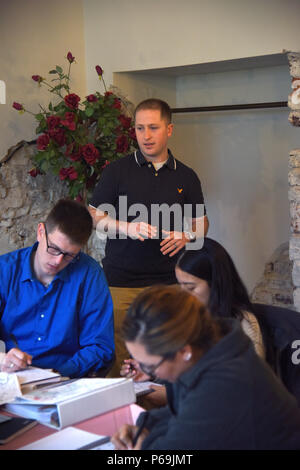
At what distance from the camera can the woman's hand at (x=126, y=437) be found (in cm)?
146

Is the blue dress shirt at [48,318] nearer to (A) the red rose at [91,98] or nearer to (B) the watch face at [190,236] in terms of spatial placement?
(B) the watch face at [190,236]

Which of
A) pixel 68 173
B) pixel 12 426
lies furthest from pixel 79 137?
pixel 12 426

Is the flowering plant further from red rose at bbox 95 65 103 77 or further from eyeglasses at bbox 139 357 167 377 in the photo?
eyeglasses at bbox 139 357 167 377

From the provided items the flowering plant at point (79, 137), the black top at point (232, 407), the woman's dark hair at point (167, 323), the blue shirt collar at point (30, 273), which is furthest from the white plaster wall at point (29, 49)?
the black top at point (232, 407)

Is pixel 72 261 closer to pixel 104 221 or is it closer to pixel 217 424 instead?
pixel 104 221

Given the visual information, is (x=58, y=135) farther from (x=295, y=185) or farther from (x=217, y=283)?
(x=217, y=283)

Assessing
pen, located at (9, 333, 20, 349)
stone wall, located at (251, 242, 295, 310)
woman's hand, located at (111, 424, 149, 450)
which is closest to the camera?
woman's hand, located at (111, 424, 149, 450)

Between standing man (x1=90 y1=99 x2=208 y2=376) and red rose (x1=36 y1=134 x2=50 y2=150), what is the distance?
620 millimetres

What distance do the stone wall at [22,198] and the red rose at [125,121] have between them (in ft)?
1.93

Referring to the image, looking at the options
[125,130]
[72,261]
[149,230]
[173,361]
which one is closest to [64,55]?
[125,130]

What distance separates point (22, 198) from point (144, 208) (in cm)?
110

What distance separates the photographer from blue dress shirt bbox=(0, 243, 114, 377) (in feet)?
7.11

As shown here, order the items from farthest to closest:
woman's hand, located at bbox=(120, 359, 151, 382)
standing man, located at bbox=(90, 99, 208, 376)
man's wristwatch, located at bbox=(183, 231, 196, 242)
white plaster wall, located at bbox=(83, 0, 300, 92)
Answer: white plaster wall, located at bbox=(83, 0, 300, 92) < standing man, located at bbox=(90, 99, 208, 376) < man's wristwatch, located at bbox=(183, 231, 196, 242) < woman's hand, located at bbox=(120, 359, 151, 382)

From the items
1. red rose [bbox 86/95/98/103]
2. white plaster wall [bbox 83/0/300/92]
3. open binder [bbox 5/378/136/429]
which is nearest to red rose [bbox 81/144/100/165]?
red rose [bbox 86/95/98/103]
